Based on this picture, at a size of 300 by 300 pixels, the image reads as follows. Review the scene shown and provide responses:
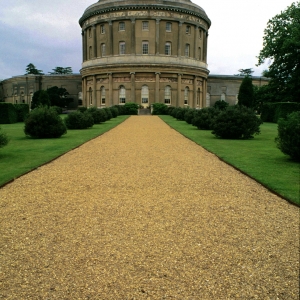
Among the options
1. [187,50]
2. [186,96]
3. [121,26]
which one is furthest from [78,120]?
[187,50]

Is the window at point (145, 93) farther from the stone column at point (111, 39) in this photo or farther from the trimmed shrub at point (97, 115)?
the trimmed shrub at point (97, 115)

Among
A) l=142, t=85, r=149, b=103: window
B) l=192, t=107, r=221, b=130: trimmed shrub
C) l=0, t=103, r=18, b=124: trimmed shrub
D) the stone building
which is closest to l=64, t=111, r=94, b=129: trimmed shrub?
l=192, t=107, r=221, b=130: trimmed shrub

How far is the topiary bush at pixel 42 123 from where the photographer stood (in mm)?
15662

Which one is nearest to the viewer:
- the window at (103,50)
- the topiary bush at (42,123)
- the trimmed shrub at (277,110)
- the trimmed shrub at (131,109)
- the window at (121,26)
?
the topiary bush at (42,123)

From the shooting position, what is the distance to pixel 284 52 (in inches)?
1310

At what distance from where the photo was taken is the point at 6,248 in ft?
12.9

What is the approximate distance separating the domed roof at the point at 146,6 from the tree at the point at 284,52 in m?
22.8

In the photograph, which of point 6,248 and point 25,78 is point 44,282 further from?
point 25,78

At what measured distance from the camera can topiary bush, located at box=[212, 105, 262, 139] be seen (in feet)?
51.6

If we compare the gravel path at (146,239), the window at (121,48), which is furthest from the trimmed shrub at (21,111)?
the gravel path at (146,239)

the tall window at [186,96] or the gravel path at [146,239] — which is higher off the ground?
the tall window at [186,96]

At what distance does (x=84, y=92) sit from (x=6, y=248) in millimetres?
57133

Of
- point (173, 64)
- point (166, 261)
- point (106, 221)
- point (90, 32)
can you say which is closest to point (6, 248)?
point (106, 221)

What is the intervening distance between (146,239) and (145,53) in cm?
5272
